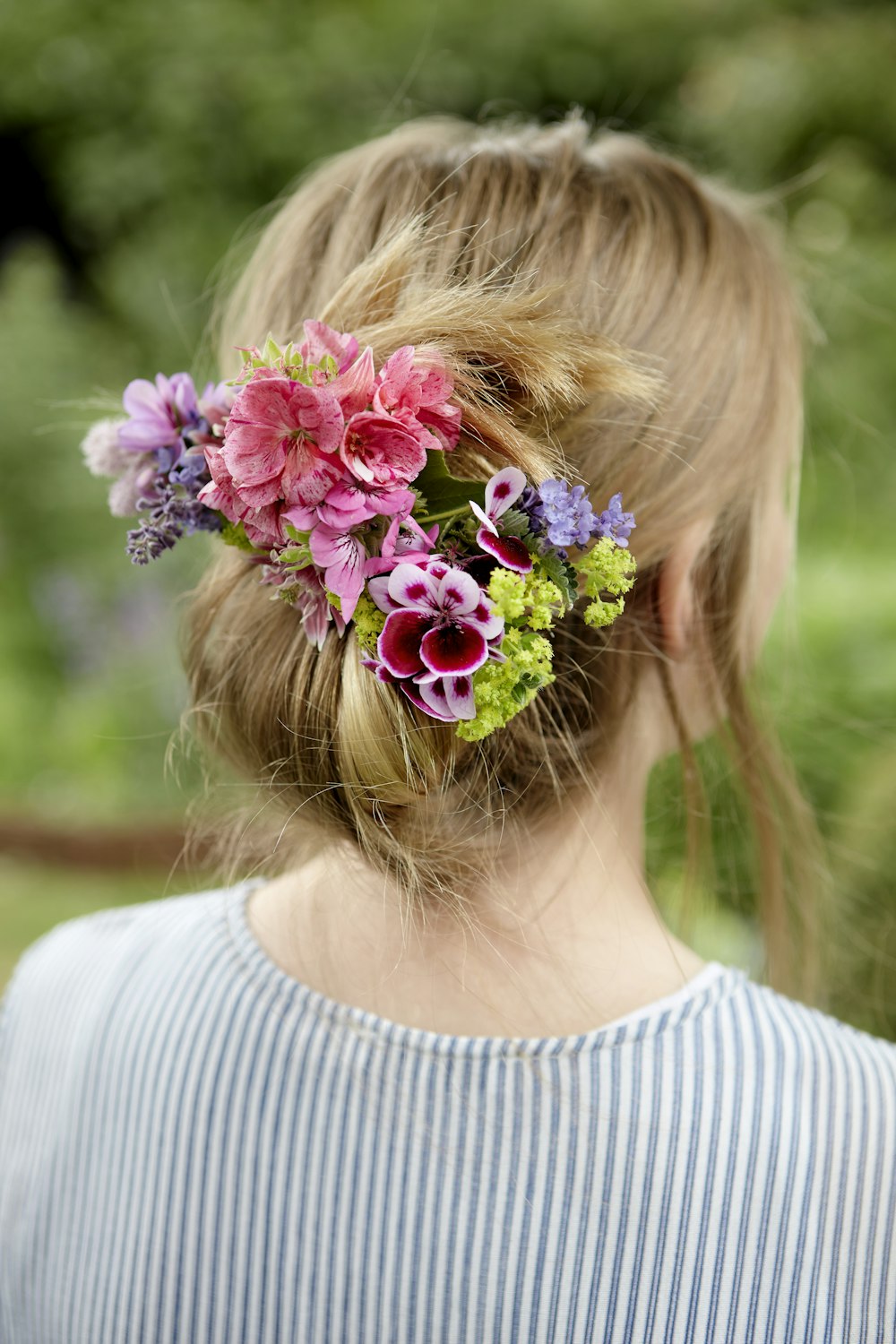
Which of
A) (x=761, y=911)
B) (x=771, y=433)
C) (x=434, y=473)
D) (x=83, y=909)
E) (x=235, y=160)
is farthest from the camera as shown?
(x=235, y=160)

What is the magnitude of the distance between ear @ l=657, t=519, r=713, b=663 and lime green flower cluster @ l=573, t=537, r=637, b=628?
33 cm

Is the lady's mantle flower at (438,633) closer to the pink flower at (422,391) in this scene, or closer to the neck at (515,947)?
the pink flower at (422,391)

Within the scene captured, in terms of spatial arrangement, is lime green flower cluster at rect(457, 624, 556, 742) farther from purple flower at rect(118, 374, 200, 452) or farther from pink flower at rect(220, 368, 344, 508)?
purple flower at rect(118, 374, 200, 452)

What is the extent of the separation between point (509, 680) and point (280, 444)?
0.86 feet

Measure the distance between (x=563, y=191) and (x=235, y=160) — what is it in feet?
22.6

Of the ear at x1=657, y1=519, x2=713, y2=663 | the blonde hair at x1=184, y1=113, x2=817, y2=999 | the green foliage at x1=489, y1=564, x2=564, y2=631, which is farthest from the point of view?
the ear at x1=657, y1=519, x2=713, y2=663

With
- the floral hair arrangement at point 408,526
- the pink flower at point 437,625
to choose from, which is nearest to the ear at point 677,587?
the floral hair arrangement at point 408,526

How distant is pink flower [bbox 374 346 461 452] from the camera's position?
0.85 meters

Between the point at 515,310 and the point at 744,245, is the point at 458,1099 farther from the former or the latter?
the point at 744,245

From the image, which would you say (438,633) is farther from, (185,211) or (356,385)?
(185,211)

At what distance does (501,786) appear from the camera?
41.1 inches

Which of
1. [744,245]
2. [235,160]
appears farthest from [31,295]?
[744,245]

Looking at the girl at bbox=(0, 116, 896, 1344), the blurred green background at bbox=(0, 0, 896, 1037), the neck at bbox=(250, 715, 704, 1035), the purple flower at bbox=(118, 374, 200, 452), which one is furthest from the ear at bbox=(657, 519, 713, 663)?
the blurred green background at bbox=(0, 0, 896, 1037)

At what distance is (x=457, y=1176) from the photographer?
1.05 meters
